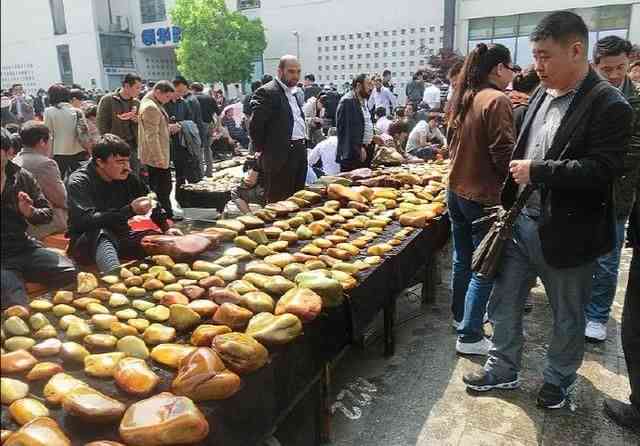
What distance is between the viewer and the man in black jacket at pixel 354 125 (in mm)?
4855

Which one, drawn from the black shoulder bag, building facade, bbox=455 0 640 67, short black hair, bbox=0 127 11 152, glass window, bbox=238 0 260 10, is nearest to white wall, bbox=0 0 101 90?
short black hair, bbox=0 127 11 152

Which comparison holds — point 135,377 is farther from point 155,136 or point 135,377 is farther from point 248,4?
point 248,4

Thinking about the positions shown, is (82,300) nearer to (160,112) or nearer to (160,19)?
(160,112)

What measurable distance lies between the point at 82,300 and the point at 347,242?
1282mm

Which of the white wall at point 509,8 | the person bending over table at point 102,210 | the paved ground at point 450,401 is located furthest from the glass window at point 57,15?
the white wall at point 509,8

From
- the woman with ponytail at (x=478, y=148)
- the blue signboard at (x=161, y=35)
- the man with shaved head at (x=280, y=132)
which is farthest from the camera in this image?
the blue signboard at (x=161, y=35)

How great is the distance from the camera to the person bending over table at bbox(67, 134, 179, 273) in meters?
2.88

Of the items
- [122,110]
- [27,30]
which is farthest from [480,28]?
[27,30]

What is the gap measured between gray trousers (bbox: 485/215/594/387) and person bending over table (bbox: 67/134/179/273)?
185 cm

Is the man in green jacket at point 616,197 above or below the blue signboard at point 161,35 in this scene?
below

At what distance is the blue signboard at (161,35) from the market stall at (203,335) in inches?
1530

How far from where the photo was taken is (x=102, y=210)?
303 centimetres

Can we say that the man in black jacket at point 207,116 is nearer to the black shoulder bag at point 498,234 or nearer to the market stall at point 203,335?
the market stall at point 203,335

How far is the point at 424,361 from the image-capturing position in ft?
9.05
